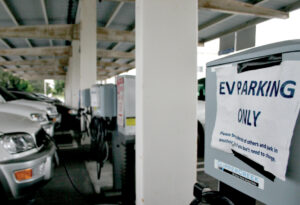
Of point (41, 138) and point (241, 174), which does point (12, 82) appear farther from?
point (241, 174)

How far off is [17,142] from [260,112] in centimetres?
237

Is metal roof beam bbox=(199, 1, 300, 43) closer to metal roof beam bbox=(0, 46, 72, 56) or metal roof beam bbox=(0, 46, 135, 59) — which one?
metal roof beam bbox=(0, 46, 135, 59)

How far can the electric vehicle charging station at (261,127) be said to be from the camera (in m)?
0.88

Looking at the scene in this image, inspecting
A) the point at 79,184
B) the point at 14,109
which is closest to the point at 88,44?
the point at 14,109

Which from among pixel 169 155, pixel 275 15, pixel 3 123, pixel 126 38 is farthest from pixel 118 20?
pixel 169 155

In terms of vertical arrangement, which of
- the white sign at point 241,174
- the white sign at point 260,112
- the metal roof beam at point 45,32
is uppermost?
the metal roof beam at point 45,32

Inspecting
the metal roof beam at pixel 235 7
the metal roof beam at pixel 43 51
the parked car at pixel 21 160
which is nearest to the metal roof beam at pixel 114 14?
the metal roof beam at pixel 235 7

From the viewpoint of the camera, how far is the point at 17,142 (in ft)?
8.26

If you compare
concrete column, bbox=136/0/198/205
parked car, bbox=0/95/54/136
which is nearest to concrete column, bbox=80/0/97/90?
parked car, bbox=0/95/54/136

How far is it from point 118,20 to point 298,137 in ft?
36.0

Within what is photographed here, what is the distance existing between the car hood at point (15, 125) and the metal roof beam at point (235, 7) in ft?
21.9

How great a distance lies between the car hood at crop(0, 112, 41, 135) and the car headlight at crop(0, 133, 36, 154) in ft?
0.21

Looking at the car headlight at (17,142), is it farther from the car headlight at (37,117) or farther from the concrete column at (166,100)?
the car headlight at (37,117)

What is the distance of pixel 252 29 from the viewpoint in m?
11.9
